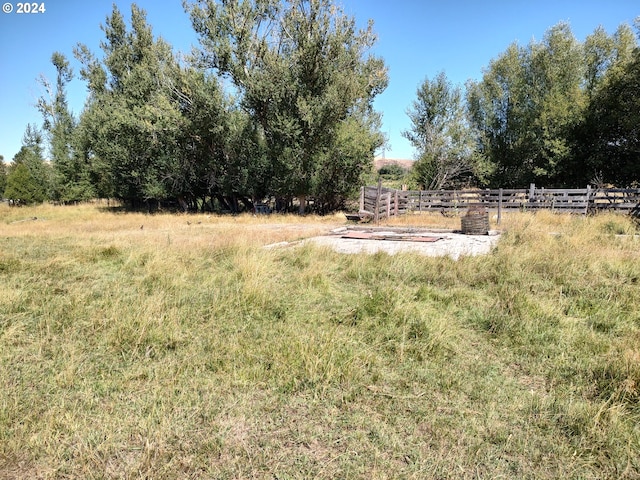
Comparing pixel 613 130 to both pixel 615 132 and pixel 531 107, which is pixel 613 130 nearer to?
pixel 615 132

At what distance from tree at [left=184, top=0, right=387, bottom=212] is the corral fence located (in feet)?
11.9

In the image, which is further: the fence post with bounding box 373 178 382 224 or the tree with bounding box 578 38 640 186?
the tree with bounding box 578 38 640 186

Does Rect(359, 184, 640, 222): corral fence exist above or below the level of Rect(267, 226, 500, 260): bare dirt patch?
above

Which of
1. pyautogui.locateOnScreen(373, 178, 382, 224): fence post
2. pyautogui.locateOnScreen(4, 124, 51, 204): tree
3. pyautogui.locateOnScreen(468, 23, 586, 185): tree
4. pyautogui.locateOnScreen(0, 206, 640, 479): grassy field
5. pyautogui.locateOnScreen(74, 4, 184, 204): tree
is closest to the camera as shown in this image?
pyautogui.locateOnScreen(0, 206, 640, 479): grassy field

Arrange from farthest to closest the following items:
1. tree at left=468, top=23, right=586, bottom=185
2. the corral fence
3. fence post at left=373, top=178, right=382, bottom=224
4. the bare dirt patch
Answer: tree at left=468, top=23, right=586, bottom=185
the corral fence
fence post at left=373, top=178, right=382, bottom=224
the bare dirt patch

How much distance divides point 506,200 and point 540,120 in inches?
443

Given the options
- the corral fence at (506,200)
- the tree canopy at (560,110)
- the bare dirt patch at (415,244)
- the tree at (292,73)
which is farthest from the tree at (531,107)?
the bare dirt patch at (415,244)

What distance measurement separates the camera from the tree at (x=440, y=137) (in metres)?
28.0

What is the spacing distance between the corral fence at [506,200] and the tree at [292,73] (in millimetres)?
3616

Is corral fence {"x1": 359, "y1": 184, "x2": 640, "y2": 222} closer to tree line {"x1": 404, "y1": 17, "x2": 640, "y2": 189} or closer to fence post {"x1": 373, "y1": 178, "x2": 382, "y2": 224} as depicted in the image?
fence post {"x1": 373, "y1": 178, "x2": 382, "y2": 224}

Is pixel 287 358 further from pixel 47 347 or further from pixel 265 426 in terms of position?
pixel 47 347

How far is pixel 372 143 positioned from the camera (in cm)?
2117

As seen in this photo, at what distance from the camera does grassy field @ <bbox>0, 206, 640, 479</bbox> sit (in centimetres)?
208

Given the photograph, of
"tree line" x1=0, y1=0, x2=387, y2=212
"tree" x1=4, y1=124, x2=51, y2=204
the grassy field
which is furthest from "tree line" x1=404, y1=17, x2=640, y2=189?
"tree" x1=4, y1=124, x2=51, y2=204
